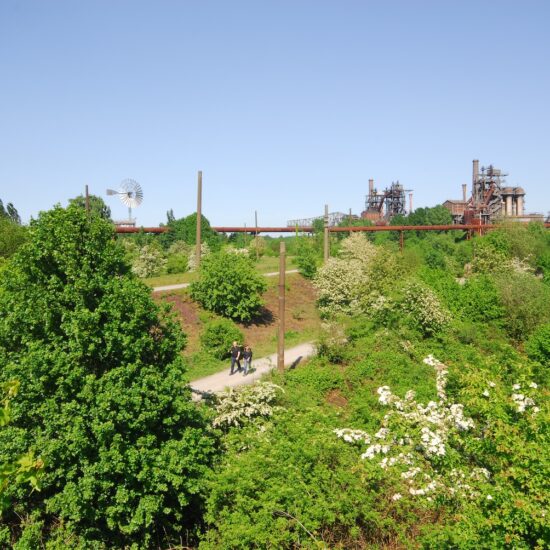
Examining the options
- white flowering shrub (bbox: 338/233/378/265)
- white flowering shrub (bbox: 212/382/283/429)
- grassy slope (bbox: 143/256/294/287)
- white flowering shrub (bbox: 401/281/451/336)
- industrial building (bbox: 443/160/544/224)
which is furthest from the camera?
industrial building (bbox: 443/160/544/224)

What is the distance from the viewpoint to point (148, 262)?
37375 mm

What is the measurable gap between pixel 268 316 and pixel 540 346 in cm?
1396

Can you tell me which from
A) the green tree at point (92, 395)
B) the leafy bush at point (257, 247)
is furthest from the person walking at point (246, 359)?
the leafy bush at point (257, 247)

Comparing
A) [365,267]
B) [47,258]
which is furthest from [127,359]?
[365,267]

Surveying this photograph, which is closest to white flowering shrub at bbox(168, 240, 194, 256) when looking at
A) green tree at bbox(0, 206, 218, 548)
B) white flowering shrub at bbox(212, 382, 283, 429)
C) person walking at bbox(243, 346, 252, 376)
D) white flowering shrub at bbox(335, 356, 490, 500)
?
person walking at bbox(243, 346, 252, 376)

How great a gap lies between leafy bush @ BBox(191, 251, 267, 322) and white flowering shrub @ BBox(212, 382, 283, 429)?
11269 millimetres

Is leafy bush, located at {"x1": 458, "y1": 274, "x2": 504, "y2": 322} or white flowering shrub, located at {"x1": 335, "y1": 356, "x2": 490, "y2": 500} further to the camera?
leafy bush, located at {"x1": 458, "y1": 274, "x2": 504, "y2": 322}

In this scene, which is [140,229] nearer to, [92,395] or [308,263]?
[308,263]

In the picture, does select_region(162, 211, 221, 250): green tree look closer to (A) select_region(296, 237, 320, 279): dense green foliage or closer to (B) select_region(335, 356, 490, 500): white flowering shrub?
(A) select_region(296, 237, 320, 279): dense green foliage

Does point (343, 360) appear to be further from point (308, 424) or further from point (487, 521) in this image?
point (487, 521)

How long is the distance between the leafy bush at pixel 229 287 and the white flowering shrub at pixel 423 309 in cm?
784

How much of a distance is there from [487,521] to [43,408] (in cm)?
805

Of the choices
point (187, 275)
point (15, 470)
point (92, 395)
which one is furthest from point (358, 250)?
point (15, 470)

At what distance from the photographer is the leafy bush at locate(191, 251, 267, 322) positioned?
1025 inches
